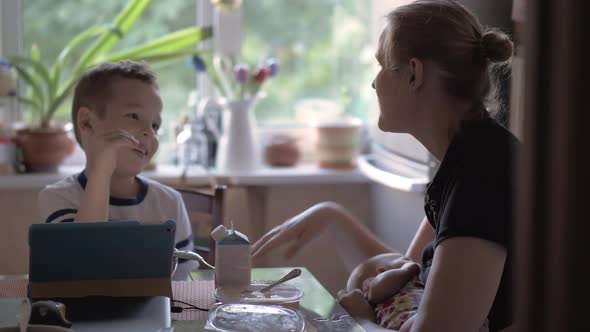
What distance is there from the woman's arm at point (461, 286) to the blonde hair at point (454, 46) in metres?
0.30

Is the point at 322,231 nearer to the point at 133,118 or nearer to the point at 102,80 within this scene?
the point at 133,118

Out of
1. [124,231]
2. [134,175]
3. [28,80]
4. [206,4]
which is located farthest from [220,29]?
[124,231]

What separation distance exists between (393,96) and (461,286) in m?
0.42

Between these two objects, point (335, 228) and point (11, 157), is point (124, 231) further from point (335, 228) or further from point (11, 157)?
point (11, 157)

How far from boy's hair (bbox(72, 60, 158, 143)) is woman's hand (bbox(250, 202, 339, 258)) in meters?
0.45

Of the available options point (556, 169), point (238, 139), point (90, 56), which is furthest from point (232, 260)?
point (90, 56)

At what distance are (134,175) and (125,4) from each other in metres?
1.28

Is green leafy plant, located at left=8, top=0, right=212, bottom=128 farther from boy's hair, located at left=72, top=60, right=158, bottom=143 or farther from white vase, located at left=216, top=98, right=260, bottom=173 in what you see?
boy's hair, located at left=72, top=60, right=158, bottom=143

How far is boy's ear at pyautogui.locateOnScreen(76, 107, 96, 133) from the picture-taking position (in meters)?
1.71

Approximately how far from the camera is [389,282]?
4.80 feet

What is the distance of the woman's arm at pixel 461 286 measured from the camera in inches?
43.1

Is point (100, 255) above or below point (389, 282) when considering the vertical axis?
above

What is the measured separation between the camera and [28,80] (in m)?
2.57

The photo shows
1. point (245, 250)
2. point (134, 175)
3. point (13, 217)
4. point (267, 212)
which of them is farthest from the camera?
point (267, 212)
